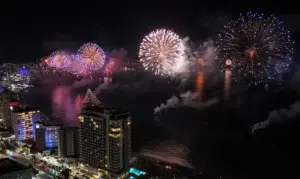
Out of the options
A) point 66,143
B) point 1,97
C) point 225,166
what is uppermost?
point 1,97

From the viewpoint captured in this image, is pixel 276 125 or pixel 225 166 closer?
pixel 225 166

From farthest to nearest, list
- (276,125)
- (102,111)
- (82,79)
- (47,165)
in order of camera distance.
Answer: (82,79)
(276,125)
(47,165)
(102,111)

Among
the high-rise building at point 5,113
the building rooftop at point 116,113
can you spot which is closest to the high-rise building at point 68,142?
the building rooftop at point 116,113

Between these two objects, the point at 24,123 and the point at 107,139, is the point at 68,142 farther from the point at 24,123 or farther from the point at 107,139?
the point at 24,123

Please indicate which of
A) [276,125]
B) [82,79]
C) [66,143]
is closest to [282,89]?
[276,125]

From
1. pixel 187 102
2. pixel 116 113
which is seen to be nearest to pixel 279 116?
pixel 187 102

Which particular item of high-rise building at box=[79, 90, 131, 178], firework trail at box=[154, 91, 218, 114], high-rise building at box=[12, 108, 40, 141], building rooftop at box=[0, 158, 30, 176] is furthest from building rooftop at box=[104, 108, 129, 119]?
firework trail at box=[154, 91, 218, 114]

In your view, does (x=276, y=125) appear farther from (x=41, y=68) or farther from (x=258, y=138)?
(x=41, y=68)

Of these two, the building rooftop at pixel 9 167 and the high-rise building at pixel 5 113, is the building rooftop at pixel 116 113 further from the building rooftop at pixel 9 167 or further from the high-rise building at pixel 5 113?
the high-rise building at pixel 5 113
